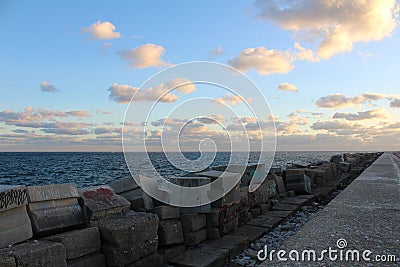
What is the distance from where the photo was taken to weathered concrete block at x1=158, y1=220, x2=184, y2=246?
543 centimetres

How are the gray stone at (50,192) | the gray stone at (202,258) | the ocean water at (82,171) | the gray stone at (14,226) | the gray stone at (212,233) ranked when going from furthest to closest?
the ocean water at (82,171) → the gray stone at (212,233) → the gray stone at (202,258) → the gray stone at (50,192) → the gray stone at (14,226)

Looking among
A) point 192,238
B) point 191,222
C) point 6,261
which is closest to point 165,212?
point 191,222

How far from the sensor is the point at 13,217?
4195 mm

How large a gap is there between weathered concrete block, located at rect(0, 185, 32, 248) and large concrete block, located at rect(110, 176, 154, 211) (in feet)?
6.03

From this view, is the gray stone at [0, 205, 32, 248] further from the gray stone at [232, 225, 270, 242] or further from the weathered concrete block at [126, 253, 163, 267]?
the gray stone at [232, 225, 270, 242]

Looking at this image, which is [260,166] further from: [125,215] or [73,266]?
[73,266]

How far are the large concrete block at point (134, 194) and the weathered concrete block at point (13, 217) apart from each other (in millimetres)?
1838

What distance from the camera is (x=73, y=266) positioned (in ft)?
13.8

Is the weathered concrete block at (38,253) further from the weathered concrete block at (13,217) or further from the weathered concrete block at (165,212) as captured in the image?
the weathered concrete block at (165,212)

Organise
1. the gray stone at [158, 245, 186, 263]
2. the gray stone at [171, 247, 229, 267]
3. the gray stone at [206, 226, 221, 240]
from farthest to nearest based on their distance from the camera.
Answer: the gray stone at [206, 226, 221, 240] → the gray stone at [158, 245, 186, 263] → the gray stone at [171, 247, 229, 267]

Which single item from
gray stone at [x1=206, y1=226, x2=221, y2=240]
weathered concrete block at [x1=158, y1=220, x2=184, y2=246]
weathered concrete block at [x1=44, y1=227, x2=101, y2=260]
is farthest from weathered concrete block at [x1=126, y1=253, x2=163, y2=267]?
gray stone at [x1=206, y1=226, x2=221, y2=240]

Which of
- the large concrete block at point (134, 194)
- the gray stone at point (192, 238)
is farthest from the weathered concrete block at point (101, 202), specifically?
the gray stone at point (192, 238)

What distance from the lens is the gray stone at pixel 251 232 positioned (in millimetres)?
6634

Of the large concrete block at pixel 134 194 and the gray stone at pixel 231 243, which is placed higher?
the large concrete block at pixel 134 194
